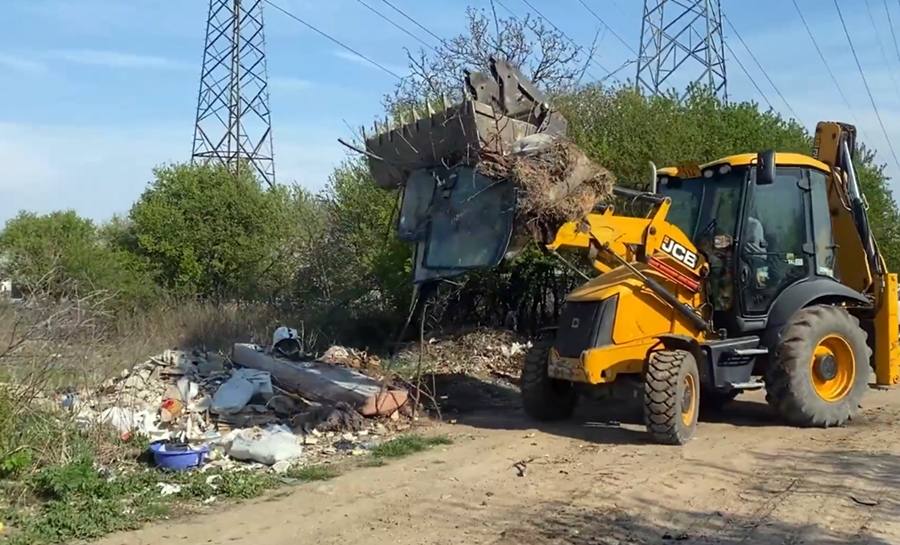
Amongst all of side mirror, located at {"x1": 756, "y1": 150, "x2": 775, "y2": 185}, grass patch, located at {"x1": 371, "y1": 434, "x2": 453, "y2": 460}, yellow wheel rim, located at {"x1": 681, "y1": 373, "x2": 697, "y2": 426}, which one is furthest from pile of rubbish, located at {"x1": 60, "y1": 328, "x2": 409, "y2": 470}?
side mirror, located at {"x1": 756, "y1": 150, "x2": 775, "y2": 185}

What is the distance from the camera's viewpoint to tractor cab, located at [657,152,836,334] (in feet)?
33.0

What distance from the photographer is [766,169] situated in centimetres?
959

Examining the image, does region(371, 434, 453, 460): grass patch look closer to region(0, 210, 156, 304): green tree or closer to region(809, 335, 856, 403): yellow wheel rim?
region(809, 335, 856, 403): yellow wheel rim

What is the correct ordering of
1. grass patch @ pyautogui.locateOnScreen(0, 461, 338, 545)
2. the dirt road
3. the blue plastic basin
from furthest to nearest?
A: the blue plastic basin, grass patch @ pyautogui.locateOnScreen(0, 461, 338, 545), the dirt road

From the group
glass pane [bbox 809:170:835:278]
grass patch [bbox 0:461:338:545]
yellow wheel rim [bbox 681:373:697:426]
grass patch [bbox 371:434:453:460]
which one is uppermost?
glass pane [bbox 809:170:835:278]

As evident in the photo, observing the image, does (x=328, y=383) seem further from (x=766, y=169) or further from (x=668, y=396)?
(x=766, y=169)

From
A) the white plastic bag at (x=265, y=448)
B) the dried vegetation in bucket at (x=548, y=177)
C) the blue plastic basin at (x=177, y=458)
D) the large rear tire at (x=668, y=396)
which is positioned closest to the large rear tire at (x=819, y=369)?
the large rear tire at (x=668, y=396)

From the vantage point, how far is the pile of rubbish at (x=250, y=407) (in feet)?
29.3

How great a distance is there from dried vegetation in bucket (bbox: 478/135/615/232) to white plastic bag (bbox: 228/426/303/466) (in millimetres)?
2935

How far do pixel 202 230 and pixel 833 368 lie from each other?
18138 mm

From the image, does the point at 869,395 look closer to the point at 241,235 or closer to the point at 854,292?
the point at 854,292

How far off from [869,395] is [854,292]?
8.97ft

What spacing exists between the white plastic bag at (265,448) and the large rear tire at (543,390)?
2.60 meters

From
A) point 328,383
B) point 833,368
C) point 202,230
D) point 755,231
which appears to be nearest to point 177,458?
point 328,383
